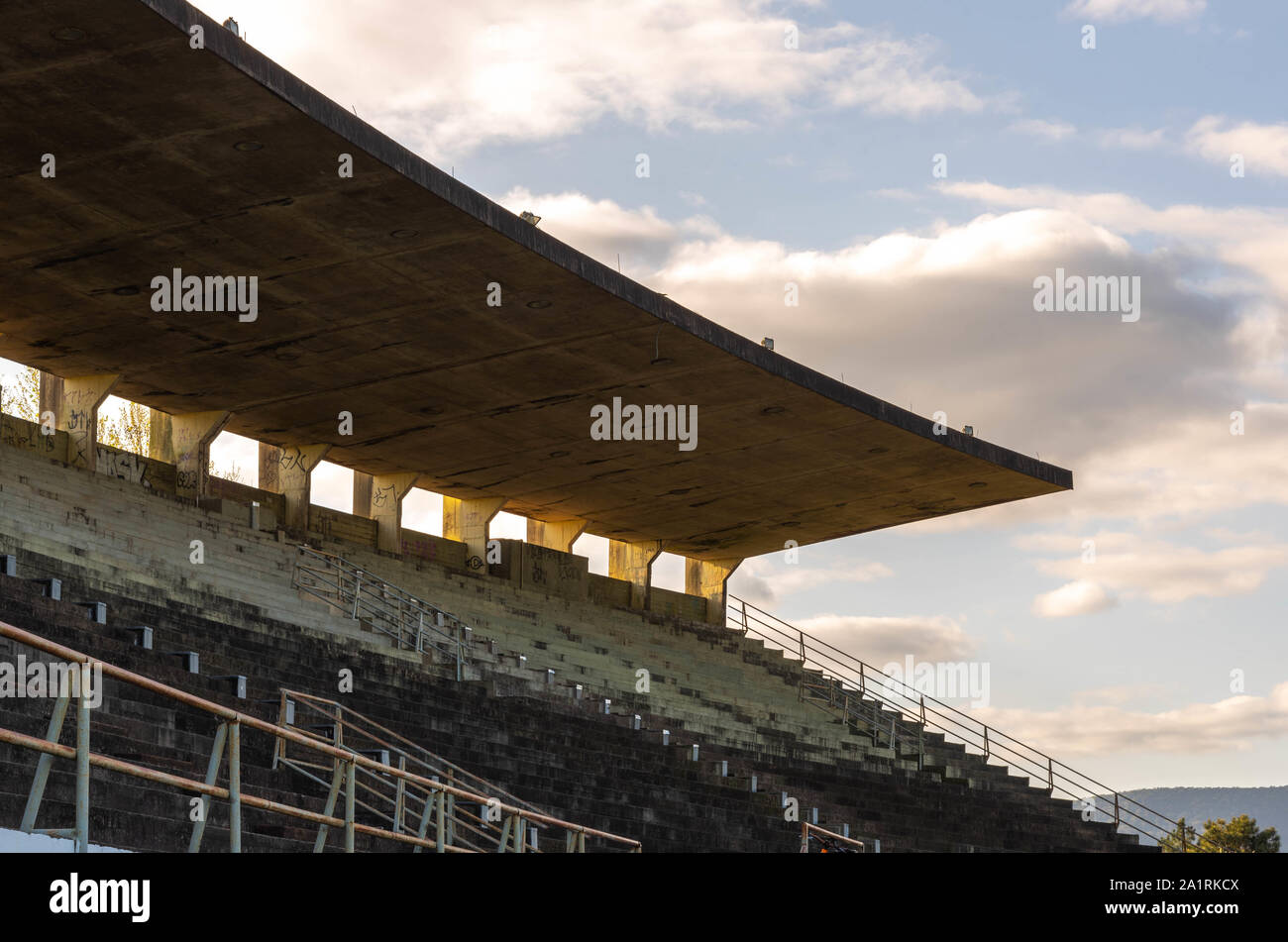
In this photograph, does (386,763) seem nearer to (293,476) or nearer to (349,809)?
(349,809)

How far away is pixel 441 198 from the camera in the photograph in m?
18.5

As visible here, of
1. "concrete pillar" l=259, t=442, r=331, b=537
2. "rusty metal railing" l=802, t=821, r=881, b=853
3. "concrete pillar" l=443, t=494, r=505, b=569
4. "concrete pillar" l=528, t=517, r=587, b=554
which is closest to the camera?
"rusty metal railing" l=802, t=821, r=881, b=853

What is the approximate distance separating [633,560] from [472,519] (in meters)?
4.93

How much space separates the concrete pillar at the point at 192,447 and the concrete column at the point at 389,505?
4.47 metres

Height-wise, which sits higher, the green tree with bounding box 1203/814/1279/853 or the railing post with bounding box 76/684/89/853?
the railing post with bounding box 76/684/89/853

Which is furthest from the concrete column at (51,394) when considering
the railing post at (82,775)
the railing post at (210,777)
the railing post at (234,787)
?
the railing post at (82,775)

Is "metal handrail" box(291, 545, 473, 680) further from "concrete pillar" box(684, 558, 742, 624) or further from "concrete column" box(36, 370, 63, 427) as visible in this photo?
"concrete pillar" box(684, 558, 742, 624)

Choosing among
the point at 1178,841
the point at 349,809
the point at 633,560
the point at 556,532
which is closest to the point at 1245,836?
the point at 1178,841

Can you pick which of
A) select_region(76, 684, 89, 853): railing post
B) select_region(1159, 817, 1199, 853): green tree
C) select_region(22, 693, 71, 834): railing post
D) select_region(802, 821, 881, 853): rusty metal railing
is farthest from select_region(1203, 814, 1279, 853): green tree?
select_region(76, 684, 89, 853): railing post

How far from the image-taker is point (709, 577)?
38.2 m

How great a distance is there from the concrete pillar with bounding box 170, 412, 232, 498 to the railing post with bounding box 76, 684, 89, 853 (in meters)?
20.9

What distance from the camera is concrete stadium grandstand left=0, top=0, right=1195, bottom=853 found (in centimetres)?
1394

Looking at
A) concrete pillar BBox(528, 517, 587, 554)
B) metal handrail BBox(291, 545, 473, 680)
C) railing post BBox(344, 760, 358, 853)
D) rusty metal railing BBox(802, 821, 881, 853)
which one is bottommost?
rusty metal railing BBox(802, 821, 881, 853)

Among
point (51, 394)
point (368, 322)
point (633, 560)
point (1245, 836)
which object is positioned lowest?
point (1245, 836)
